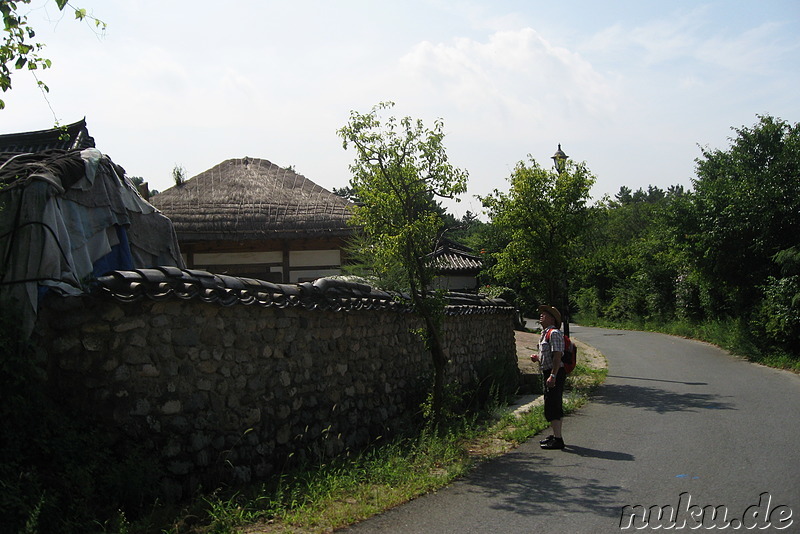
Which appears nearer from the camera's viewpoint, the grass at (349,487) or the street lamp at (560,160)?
the grass at (349,487)

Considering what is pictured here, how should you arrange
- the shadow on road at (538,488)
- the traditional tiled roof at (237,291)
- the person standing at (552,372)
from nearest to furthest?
the traditional tiled roof at (237,291), the shadow on road at (538,488), the person standing at (552,372)

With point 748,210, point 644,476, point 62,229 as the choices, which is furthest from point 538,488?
point 748,210

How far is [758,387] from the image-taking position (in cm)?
1362

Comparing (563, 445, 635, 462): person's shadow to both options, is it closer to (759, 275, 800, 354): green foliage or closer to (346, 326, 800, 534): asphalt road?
(346, 326, 800, 534): asphalt road

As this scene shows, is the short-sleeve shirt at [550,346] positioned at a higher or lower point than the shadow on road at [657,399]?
higher

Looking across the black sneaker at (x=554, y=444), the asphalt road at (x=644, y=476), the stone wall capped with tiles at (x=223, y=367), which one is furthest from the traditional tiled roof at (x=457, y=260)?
the black sneaker at (x=554, y=444)

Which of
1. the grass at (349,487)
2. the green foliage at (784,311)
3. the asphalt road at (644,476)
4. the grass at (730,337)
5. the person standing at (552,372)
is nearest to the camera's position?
the grass at (349,487)

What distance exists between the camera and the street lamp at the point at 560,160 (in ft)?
54.3

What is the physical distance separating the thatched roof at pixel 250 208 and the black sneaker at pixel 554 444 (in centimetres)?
677

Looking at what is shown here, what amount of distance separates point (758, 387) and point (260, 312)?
10923 mm

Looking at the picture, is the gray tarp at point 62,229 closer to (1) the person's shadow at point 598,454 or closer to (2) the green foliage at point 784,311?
(1) the person's shadow at point 598,454

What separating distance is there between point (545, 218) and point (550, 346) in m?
7.33

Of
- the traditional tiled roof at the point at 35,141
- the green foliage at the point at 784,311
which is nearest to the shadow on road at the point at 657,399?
the green foliage at the point at 784,311

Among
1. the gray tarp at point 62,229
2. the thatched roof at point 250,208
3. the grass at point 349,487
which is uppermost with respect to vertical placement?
the thatched roof at point 250,208
